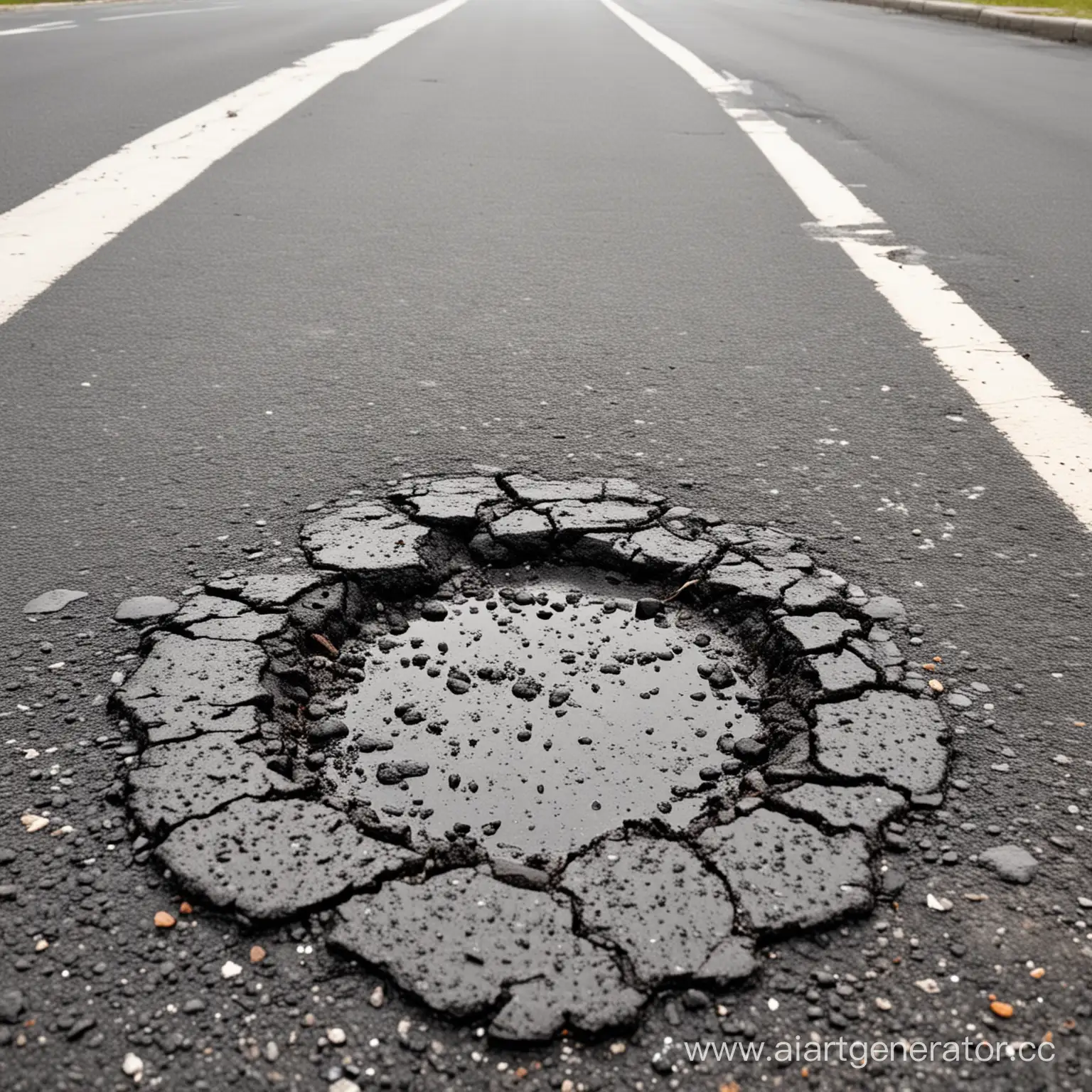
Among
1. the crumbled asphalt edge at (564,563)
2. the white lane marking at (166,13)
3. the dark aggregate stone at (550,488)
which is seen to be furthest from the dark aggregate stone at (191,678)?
the white lane marking at (166,13)

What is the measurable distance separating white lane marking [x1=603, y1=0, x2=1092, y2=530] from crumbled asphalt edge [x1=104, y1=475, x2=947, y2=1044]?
0.85 m

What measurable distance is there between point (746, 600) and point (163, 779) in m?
1.31

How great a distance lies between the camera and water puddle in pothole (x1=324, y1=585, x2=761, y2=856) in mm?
2000

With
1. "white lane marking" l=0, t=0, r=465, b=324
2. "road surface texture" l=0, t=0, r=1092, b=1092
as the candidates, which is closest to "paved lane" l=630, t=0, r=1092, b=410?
"road surface texture" l=0, t=0, r=1092, b=1092

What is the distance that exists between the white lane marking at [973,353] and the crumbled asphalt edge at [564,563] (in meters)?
0.85

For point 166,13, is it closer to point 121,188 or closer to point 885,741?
point 121,188

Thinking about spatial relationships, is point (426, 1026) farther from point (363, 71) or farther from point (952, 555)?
point (363, 71)

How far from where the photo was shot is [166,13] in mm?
18500

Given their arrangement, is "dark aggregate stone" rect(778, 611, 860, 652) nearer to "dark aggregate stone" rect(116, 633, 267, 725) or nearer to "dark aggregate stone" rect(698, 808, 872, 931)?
"dark aggregate stone" rect(698, 808, 872, 931)

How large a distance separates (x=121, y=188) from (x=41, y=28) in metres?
11.8

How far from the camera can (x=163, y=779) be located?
6.37 ft

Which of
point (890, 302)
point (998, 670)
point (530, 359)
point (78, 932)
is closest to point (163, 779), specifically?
point (78, 932)

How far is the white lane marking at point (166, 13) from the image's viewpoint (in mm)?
17172

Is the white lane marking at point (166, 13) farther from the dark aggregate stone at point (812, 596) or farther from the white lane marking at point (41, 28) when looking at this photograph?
the dark aggregate stone at point (812, 596)
